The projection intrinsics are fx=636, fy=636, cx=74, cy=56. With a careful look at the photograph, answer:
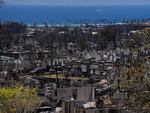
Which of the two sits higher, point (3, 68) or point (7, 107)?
point (7, 107)

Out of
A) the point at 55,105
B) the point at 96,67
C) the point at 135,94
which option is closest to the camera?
the point at 135,94

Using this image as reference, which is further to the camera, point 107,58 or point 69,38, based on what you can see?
point 69,38

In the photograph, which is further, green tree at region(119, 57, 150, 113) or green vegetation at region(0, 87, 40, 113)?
green vegetation at region(0, 87, 40, 113)

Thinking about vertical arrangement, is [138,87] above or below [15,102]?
above

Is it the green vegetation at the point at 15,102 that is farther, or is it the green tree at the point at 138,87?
the green vegetation at the point at 15,102

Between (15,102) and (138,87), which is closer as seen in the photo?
(138,87)

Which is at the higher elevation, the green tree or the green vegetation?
the green tree

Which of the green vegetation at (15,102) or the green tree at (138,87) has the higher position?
the green tree at (138,87)

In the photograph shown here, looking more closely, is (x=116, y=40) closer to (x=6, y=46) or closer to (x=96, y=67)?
(x=6, y=46)

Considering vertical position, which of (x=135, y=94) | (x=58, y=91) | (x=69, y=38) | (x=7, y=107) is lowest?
(x=69, y=38)

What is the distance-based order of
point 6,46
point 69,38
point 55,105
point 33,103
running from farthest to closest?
1. point 69,38
2. point 6,46
3. point 55,105
4. point 33,103

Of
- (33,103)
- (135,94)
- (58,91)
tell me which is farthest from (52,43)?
(135,94)
